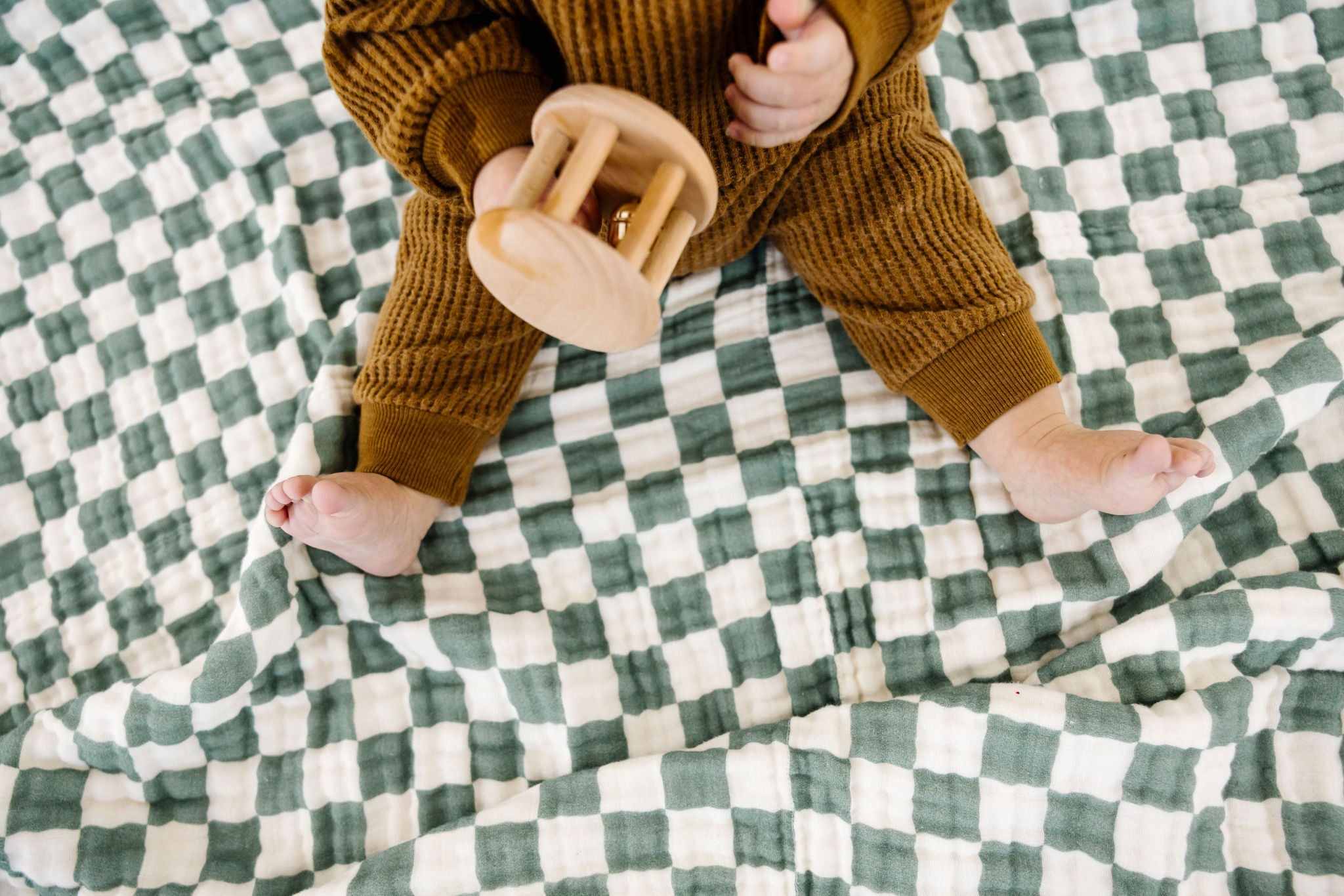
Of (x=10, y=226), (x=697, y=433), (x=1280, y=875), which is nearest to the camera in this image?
(x=1280, y=875)

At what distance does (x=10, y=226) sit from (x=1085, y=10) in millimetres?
1124

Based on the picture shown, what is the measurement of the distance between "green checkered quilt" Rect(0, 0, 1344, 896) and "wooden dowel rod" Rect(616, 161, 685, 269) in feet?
1.20

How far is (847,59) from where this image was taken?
1.75 feet

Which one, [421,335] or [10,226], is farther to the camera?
[10,226]

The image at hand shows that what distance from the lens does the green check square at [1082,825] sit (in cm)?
66

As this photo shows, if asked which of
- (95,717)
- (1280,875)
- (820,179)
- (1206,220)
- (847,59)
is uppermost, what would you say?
(847,59)

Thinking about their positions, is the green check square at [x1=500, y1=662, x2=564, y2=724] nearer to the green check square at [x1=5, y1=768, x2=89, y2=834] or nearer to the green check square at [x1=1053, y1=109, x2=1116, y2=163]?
the green check square at [x1=5, y1=768, x2=89, y2=834]

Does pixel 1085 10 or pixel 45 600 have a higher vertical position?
pixel 1085 10

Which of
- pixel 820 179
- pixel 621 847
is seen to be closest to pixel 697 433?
pixel 820 179

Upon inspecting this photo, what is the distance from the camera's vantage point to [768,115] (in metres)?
0.53

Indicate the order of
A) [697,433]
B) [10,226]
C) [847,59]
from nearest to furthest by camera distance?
[847,59] → [697,433] → [10,226]

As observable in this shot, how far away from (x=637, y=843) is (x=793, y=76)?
22.1 inches

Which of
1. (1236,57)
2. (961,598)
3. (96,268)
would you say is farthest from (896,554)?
(96,268)

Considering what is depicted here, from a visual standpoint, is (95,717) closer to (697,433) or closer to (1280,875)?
(697,433)
